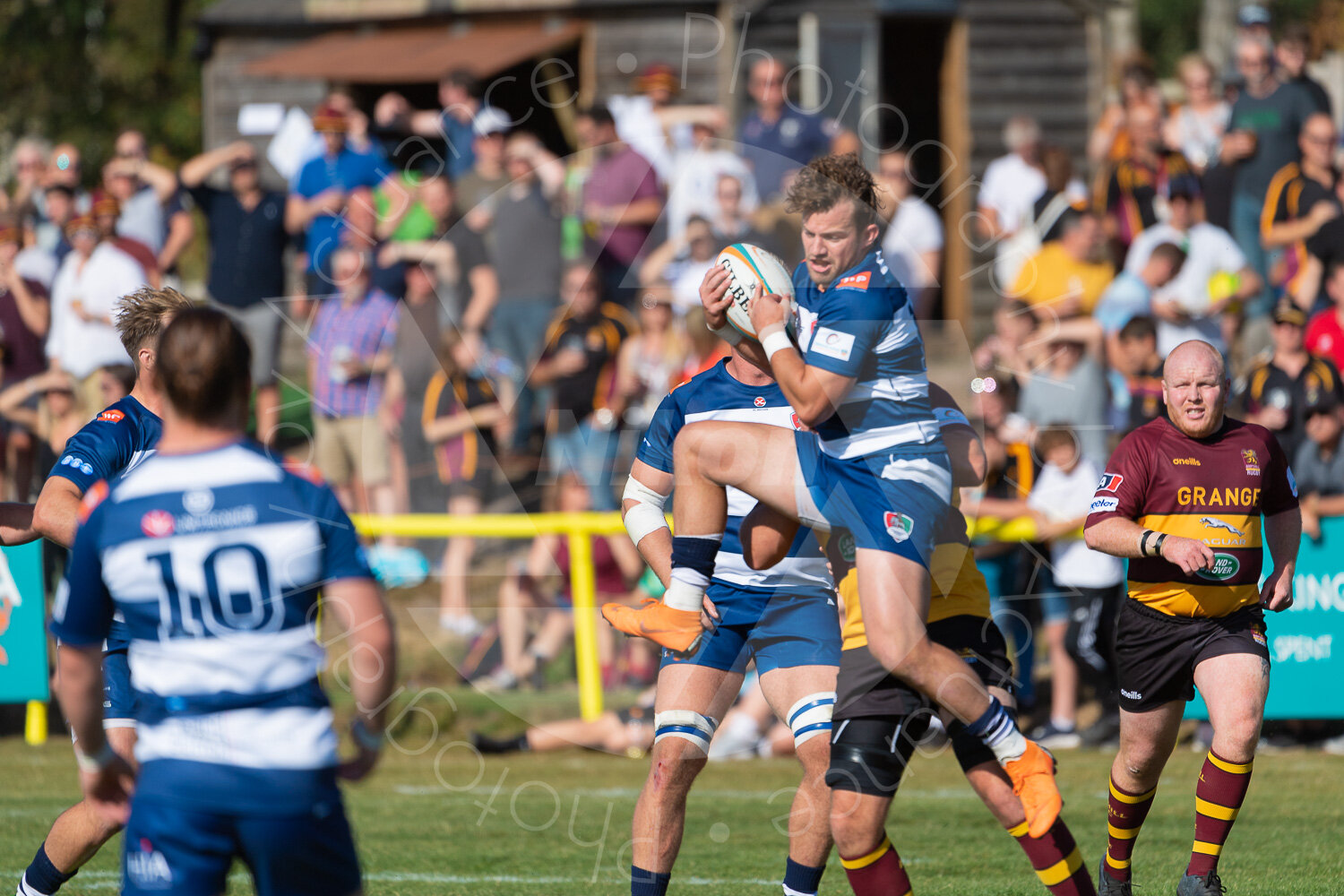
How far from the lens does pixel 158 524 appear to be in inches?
147

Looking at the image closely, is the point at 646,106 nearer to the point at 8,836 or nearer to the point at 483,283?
the point at 483,283

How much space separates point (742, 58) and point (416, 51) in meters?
3.94

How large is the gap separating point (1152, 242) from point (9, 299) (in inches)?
350

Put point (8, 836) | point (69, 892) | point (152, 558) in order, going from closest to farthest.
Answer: point (152, 558) → point (69, 892) → point (8, 836)

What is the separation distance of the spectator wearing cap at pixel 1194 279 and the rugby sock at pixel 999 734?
22.6ft

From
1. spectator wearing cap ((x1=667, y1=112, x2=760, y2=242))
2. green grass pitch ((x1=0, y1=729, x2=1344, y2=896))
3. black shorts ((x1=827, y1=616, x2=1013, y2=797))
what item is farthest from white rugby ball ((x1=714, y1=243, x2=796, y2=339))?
spectator wearing cap ((x1=667, y1=112, x2=760, y2=242))

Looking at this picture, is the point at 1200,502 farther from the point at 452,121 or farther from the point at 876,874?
the point at 452,121

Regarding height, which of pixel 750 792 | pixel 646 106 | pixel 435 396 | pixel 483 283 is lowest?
pixel 750 792

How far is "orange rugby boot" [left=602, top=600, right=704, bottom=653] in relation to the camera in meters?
5.52

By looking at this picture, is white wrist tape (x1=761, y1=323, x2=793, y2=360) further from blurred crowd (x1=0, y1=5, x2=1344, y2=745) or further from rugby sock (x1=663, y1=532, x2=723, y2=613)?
blurred crowd (x1=0, y1=5, x2=1344, y2=745)

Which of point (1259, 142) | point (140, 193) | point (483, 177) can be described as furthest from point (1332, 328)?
point (140, 193)

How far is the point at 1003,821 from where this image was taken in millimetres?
5176

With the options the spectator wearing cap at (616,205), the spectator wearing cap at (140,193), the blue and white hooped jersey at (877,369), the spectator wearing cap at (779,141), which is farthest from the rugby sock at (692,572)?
the spectator wearing cap at (140,193)

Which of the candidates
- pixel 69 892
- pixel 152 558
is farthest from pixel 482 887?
pixel 152 558
